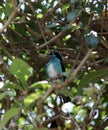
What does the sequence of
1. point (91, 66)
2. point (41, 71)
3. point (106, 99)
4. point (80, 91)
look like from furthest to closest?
point (41, 71), point (106, 99), point (91, 66), point (80, 91)

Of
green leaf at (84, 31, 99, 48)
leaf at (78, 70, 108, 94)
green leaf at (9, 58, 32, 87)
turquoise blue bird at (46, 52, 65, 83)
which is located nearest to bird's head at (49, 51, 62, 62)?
turquoise blue bird at (46, 52, 65, 83)

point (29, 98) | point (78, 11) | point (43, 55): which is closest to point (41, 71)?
point (43, 55)

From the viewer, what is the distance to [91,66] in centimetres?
227

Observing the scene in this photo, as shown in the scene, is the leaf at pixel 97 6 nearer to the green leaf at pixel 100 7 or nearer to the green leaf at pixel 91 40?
the green leaf at pixel 100 7

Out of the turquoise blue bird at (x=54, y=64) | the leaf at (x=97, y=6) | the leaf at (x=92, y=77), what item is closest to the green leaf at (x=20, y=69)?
the leaf at (x=92, y=77)

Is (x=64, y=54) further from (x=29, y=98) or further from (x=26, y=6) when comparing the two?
(x=29, y=98)

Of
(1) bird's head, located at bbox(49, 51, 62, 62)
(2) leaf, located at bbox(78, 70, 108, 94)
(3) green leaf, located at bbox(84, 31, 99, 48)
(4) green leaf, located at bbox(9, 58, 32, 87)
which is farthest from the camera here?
(1) bird's head, located at bbox(49, 51, 62, 62)

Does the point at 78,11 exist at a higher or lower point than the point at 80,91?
higher

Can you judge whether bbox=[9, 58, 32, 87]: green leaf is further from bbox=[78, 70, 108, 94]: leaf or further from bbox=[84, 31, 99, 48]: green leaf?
bbox=[84, 31, 99, 48]: green leaf

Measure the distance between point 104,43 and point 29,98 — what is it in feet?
3.84

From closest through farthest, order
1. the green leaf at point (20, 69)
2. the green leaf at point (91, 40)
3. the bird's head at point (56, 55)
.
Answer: the green leaf at point (20, 69), the green leaf at point (91, 40), the bird's head at point (56, 55)

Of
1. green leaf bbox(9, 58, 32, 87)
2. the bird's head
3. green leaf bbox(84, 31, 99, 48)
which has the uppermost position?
the bird's head

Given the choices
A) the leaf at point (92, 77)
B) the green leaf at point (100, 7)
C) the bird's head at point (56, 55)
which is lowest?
the leaf at point (92, 77)

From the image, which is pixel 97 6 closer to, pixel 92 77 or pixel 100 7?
pixel 100 7
